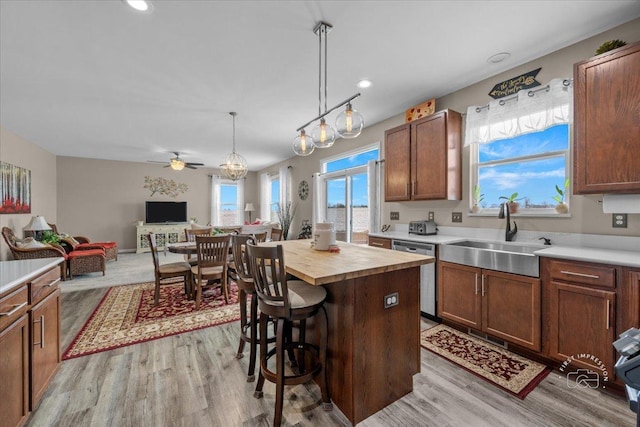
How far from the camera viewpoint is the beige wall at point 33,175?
15.0 ft

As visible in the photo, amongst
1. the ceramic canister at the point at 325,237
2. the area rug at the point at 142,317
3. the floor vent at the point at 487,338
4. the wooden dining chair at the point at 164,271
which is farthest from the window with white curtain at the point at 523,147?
the wooden dining chair at the point at 164,271

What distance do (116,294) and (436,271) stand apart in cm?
442

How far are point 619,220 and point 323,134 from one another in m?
2.49

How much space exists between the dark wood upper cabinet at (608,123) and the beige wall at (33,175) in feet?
25.2

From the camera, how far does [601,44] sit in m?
2.22

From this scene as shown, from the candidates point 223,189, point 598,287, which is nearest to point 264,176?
point 223,189

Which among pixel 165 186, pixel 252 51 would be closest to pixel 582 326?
pixel 252 51

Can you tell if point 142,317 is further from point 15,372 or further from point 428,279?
point 428,279

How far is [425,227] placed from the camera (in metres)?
3.41

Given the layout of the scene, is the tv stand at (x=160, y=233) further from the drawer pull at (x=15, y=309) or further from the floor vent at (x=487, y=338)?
the floor vent at (x=487, y=338)

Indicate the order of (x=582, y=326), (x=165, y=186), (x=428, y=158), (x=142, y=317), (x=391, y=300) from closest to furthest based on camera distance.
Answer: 1. (x=391, y=300)
2. (x=582, y=326)
3. (x=142, y=317)
4. (x=428, y=158)
5. (x=165, y=186)

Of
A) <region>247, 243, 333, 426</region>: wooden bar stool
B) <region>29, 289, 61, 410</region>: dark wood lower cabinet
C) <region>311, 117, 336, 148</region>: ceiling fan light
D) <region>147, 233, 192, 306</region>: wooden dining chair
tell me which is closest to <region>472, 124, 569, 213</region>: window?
<region>311, 117, 336, 148</region>: ceiling fan light

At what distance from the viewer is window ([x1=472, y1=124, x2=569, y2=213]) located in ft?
8.29

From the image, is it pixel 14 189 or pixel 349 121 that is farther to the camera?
pixel 14 189
